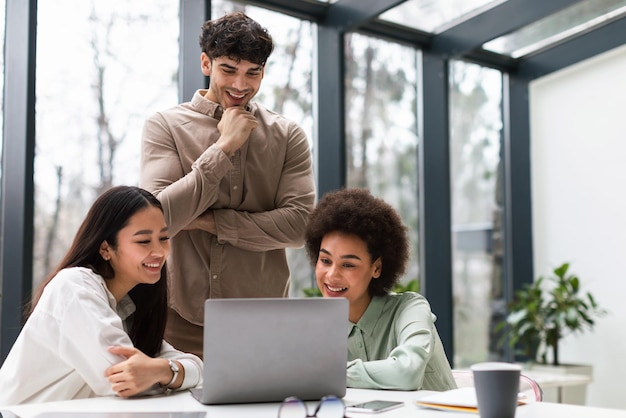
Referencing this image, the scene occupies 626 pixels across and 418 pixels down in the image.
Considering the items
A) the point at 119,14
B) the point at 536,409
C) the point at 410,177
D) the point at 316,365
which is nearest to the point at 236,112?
the point at 316,365

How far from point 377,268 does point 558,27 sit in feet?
12.2

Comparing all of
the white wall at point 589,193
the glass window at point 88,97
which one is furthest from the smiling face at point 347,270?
the white wall at point 589,193

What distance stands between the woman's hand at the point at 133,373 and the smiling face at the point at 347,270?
2.14 ft

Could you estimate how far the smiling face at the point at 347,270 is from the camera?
7.13ft

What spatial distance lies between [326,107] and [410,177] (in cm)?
101

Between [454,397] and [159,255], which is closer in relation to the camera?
[454,397]

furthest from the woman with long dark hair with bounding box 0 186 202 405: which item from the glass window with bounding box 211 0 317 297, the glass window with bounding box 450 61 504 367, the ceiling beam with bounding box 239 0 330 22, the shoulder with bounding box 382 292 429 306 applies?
the glass window with bounding box 450 61 504 367

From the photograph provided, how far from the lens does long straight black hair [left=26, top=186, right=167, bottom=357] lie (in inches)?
79.5

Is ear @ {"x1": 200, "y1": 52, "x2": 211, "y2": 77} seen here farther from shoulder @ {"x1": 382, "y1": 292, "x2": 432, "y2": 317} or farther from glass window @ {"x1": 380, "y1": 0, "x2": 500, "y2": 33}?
glass window @ {"x1": 380, "y1": 0, "x2": 500, "y2": 33}

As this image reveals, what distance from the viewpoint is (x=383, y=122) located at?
4945 millimetres

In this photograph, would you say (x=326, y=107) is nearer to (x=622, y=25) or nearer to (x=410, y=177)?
(x=410, y=177)

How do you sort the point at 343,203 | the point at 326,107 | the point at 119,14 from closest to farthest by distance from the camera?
the point at 343,203 < the point at 119,14 < the point at 326,107

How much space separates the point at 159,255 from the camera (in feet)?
6.68

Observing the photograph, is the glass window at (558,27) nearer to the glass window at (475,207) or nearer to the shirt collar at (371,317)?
the glass window at (475,207)
